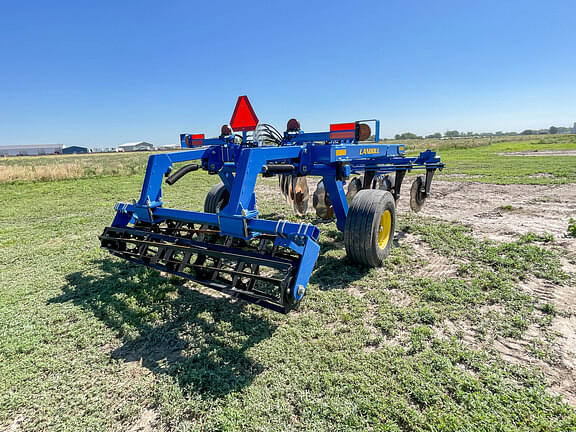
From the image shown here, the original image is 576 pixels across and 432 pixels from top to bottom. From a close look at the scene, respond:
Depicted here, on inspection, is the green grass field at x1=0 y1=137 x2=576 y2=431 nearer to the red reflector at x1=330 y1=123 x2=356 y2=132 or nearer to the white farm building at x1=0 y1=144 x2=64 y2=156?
the red reflector at x1=330 y1=123 x2=356 y2=132

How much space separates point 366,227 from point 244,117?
2350 millimetres

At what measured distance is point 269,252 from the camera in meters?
3.20

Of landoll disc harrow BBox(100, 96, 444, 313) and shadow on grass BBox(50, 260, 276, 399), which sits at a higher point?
landoll disc harrow BBox(100, 96, 444, 313)

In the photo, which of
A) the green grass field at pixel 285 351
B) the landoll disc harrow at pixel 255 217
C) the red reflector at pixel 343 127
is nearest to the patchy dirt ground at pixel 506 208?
the green grass field at pixel 285 351

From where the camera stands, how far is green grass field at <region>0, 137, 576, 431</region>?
2098 millimetres

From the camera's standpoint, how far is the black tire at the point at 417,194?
22.4 ft

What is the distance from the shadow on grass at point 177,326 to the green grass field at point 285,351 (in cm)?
2

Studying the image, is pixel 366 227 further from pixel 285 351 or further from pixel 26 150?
pixel 26 150

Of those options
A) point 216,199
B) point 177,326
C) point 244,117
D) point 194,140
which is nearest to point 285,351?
point 177,326

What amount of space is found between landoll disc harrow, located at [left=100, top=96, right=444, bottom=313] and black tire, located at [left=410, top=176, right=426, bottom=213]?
464mm

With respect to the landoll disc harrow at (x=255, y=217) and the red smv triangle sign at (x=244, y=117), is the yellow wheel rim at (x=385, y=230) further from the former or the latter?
the red smv triangle sign at (x=244, y=117)

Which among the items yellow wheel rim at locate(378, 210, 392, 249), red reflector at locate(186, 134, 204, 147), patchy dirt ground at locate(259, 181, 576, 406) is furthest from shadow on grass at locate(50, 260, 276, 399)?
red reflector at locate(186, 134, 204, 147)

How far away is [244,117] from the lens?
14.4ft

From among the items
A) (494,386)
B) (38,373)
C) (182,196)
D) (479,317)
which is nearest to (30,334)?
(38,373)
